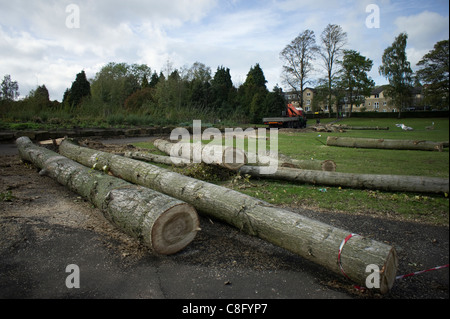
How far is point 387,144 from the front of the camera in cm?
201

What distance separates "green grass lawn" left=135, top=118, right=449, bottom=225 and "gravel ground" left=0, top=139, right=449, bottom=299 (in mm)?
218

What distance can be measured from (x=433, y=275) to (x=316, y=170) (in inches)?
119

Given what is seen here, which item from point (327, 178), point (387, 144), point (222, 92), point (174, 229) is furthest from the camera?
point (222, 92)

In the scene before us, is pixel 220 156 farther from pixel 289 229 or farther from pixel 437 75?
pixel 437 75

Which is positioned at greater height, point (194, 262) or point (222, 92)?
point (222, 92)

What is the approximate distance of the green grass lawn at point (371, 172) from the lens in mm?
1611

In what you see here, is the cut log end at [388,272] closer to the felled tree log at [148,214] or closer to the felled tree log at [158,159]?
the felled tree log at [148,214]

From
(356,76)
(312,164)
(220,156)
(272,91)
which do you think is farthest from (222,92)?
(356,76)

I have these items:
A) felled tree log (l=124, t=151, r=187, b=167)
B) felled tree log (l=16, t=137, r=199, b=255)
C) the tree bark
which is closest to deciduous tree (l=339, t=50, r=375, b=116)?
the tree bark

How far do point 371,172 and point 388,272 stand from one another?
2.59ft

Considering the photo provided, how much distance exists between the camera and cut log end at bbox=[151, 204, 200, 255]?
2891mm

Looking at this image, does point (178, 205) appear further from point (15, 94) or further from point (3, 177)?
point (15, 94)

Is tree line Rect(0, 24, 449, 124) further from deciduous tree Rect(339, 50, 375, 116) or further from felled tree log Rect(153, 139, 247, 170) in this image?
felled tree log Rect(153, 139, 247, 170)

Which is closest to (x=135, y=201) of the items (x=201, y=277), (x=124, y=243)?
(x=124, y=243)
